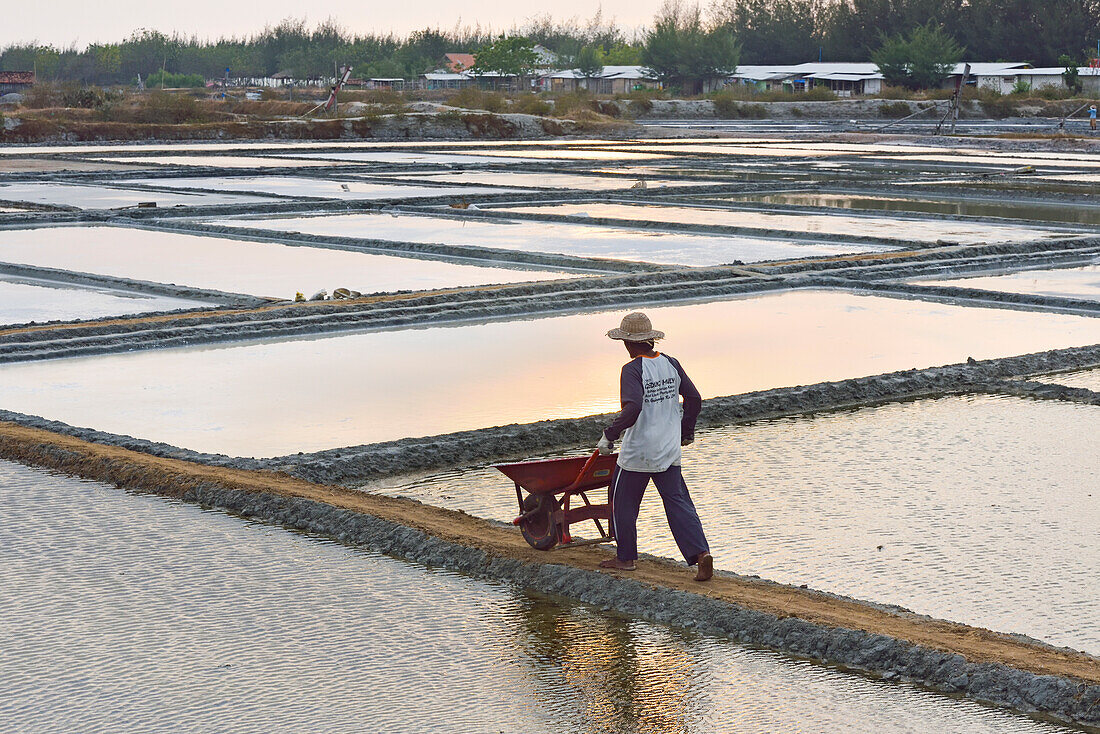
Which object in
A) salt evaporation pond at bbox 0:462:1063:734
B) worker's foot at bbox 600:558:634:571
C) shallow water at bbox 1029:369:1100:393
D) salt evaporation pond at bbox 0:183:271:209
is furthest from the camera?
salt evaporation pond at bbox 0:183:271:209

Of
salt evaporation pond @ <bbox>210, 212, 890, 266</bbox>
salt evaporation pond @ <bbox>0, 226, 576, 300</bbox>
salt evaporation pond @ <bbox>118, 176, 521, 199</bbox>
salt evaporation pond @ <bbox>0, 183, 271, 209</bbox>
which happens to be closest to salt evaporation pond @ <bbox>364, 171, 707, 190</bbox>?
salt evaporation pond @ <bbox>118, 176, 521, 199</bbox>

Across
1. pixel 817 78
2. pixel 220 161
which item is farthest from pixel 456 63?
pixel 220 161

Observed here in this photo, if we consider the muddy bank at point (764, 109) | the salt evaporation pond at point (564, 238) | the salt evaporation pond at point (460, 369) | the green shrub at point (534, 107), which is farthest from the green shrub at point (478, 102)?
the salt evaporation pond at point (460, 369)

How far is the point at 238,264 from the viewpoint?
1338 cm

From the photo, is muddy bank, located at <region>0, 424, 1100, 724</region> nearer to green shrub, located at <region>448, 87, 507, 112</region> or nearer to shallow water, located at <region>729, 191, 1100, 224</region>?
shallow water, located at <region>729, 191, 1100, 224</region>

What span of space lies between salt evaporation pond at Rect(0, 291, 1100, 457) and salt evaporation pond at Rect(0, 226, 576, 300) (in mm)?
1996

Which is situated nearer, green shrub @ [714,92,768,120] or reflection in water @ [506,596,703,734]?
reflection in water @ [506,596,703,734]

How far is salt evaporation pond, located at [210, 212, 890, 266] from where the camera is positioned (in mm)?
14242

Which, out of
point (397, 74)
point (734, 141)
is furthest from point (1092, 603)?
point (397, 74)

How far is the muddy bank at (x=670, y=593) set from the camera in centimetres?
399

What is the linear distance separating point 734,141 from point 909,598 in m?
37.8

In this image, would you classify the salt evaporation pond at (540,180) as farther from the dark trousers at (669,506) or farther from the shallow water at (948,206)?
the dark trousers at (669,506)

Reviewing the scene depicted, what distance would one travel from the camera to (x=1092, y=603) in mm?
4625

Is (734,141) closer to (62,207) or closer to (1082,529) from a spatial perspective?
(62,207)
